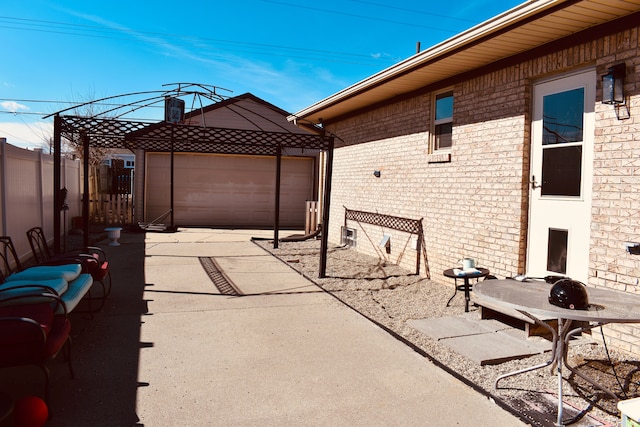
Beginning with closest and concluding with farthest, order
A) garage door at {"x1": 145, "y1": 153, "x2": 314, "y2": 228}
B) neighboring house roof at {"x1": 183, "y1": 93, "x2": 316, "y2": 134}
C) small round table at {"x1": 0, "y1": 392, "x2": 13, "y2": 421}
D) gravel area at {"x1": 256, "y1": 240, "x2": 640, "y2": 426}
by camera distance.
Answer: small round table at {"x1": 0, "y1": 392, "x2": 13, "y2": 421} < gravel area at {"x1": 256, "y1": 240, "x2": 640, "y2": 426} < garage door at {"x1": 145, "y1": 153, "x2": 314, "y2": 228} < neighboring house roof at {"x1": 183, "y1": 93, "x2": 316, "y2": 134}

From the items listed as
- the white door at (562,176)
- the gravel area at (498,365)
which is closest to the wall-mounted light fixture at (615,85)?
the white door at (562,176)

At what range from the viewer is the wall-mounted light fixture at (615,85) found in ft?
14.5

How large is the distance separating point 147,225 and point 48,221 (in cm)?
454

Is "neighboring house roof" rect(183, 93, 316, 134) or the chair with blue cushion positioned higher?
"neighboring house roof" rect(183, 93, 316, 134)

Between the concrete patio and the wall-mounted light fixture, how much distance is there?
3202 mm

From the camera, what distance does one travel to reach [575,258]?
16.6 feet

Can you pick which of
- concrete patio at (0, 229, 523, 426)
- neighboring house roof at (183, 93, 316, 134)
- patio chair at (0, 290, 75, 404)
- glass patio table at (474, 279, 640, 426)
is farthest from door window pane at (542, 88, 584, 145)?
neighboring house roof at (183, 93, 316, 134)

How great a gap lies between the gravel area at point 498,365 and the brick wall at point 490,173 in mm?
450

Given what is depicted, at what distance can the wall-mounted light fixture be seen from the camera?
4430 mm

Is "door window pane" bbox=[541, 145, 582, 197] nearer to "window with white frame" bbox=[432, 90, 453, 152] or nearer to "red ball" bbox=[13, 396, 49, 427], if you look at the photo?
"window with white frame" bbox=[432, 90, 453, 152]

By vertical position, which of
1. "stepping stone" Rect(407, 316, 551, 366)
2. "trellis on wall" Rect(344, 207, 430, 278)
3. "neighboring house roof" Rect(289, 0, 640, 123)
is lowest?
"stepping stone" Rect(407, 316, 551, 366)

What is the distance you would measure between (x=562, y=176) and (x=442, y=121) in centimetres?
271

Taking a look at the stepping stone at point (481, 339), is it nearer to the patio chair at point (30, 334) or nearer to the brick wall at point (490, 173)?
the brick wall at point (490, 173)

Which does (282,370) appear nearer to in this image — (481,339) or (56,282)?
(481,339)
